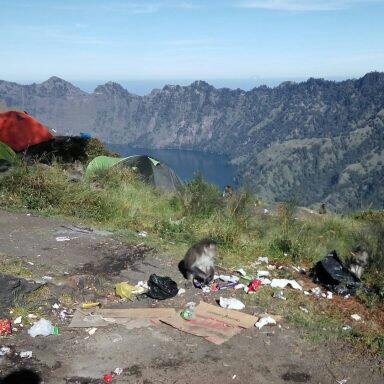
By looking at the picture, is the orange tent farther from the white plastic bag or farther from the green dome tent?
the white plastic bag

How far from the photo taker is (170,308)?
6.57 meters

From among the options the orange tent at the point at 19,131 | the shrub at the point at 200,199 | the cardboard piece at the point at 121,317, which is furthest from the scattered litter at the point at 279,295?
the orange tent at the point at 19,131

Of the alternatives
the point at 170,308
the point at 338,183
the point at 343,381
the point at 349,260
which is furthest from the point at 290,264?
the point at 338,183

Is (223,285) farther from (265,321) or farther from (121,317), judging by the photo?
(121,317)

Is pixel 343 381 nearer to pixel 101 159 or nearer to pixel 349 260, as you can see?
pixel 349 260

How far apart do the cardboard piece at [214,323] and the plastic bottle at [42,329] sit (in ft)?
4.53

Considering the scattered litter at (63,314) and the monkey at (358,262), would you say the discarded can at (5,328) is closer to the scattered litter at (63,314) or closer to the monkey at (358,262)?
the scattered litter at (63,314)

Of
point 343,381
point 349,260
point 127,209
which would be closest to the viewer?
point 343,381

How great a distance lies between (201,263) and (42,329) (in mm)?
2711

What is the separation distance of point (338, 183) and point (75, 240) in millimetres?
195098

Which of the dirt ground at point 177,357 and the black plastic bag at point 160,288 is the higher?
the black plastic bag at point 160,288

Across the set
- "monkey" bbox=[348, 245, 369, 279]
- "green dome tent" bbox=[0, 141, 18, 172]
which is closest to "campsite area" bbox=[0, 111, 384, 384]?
"monkey" bbox=[348, 245, 369, 279]

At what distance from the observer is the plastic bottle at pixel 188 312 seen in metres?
6.27

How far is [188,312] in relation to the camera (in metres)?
6.32
